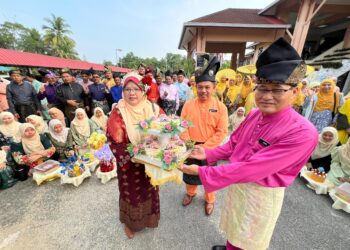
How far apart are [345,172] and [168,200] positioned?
3.26 m

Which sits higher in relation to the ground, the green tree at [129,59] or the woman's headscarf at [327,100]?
the green tree at [129,59]

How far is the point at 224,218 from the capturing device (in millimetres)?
1677

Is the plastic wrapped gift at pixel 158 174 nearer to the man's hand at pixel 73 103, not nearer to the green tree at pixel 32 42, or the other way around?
the man's hand at pixel 73 103

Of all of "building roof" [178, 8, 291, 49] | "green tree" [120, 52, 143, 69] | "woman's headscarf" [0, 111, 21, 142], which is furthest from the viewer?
"green tree" [120, 52, 143, 69]

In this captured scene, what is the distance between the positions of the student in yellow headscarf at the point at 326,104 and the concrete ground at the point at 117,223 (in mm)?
1987

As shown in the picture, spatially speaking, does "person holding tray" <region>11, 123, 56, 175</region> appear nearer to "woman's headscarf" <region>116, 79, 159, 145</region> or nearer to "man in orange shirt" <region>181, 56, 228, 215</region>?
"woman's headscarf" <region>116, 79, 159, 145</region>

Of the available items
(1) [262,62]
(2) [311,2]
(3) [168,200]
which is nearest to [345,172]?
(3) [168,200]

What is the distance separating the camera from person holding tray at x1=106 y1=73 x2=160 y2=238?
1.77 m

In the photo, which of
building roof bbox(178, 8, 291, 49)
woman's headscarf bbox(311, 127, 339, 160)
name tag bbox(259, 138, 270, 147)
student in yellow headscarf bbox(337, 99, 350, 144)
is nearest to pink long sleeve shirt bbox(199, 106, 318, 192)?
name tag bbox(259, 138, 270, 147)

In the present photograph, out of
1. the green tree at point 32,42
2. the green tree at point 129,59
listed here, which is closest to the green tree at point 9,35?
the green tree at point 32,42

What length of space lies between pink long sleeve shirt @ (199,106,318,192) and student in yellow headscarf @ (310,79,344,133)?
4.10m

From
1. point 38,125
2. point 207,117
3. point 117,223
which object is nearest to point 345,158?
point 207,117

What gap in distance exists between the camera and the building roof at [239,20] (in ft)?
25.8

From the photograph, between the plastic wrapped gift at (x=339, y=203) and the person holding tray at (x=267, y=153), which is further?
the plastic wrapped gift at (x=339, y=203)
